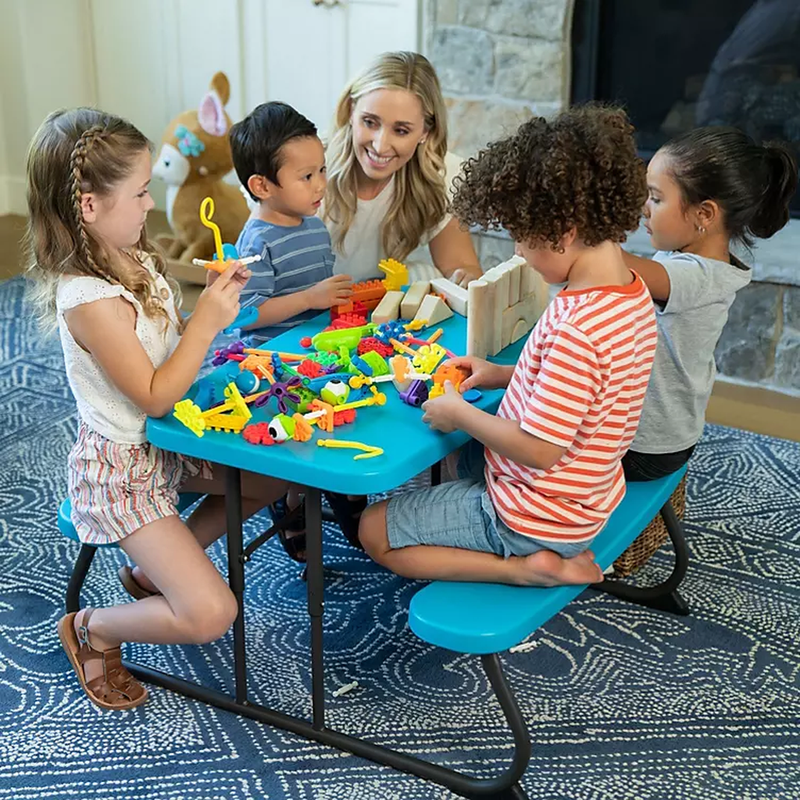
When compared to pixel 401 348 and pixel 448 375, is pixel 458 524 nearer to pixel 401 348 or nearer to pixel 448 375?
pixel 448 375

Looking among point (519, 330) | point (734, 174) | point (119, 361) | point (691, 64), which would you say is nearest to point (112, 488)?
point (119, 361)

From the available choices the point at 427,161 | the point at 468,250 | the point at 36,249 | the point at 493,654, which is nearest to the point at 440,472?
the point at 468,250

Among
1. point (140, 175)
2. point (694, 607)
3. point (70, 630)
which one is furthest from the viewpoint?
point (694, 607)

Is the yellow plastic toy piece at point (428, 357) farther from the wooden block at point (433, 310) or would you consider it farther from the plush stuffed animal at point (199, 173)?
the plush stuffed animal at point (199, 173)

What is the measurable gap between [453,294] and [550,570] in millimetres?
613

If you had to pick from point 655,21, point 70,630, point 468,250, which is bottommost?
point 70,630

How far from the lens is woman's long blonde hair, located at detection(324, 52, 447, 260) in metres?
2.17

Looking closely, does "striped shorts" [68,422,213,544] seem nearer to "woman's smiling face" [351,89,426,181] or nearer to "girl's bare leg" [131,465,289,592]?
"girl's bare leg" [131,465,289,592]

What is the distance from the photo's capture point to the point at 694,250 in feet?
6.04

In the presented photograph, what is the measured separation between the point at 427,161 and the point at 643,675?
1098mm

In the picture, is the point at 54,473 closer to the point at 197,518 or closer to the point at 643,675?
the point at 197,518

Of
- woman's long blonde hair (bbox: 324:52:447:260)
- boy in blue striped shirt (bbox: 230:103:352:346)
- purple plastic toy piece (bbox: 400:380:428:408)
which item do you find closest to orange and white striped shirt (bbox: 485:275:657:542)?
purple plastic toy piece (bbox: 400:380:428:408)

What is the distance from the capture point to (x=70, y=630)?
5.68ft

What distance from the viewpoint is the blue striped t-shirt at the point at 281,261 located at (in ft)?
6.33
